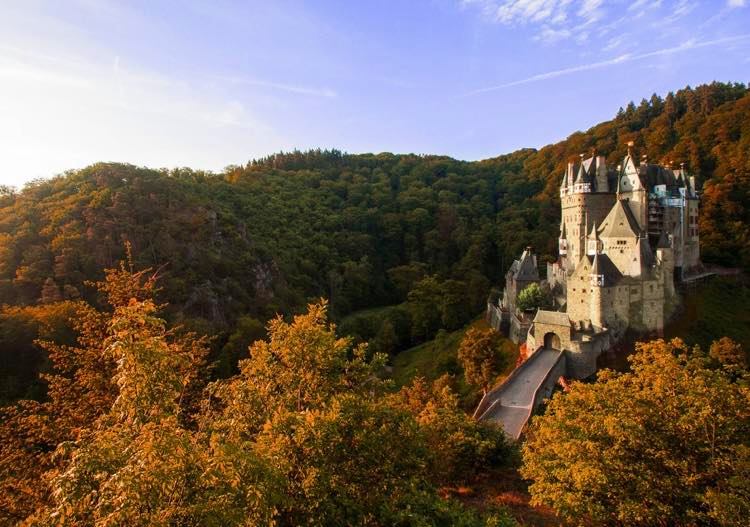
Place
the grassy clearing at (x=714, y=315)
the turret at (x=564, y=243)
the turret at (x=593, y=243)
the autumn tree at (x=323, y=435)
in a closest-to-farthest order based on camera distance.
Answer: the autumn tree at (x=323, y=435), the grassy clearing at (x=714, y=315), the turret at (x=593, y=243), the turret at (x=564, y=243)

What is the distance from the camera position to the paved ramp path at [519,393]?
2688cm

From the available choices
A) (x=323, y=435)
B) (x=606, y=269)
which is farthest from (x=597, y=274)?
(x=323, y=435)

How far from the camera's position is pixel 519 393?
2984cm

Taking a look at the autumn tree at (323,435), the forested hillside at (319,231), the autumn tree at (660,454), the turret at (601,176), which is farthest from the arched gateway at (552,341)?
the autumn tree at (323,435)

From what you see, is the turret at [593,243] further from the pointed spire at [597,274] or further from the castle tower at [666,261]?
the pointed spire at [597,274]

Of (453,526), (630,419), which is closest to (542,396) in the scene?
(630,419)

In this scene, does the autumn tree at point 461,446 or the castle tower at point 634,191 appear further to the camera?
the castle tower at point 634,191

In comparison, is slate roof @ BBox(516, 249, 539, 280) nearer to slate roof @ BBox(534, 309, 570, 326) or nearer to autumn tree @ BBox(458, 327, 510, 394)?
autumn tree @ BBox(458, 327, 510, 394)

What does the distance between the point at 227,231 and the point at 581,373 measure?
4486 cm

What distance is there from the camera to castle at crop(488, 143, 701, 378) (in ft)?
109

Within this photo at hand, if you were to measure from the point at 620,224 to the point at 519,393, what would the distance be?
16096 mm

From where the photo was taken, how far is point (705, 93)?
7488 cm

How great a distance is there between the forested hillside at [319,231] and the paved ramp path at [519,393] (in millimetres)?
17263

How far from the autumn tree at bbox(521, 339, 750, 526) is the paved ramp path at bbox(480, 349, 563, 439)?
38.1 ft
